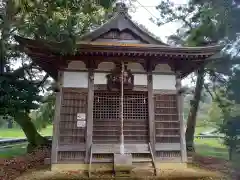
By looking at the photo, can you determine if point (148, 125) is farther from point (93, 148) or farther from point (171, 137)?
point (93, 148)

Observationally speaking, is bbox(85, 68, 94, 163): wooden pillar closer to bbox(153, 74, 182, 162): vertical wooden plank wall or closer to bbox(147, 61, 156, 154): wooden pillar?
bbox(147, 61, 156, 154): wooden pillar

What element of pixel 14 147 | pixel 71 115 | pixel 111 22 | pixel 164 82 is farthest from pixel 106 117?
pixel 14 147

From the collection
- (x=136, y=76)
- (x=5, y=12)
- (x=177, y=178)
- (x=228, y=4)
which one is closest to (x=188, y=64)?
(x=136, y=76)

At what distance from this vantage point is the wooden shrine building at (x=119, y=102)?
10.2 meters

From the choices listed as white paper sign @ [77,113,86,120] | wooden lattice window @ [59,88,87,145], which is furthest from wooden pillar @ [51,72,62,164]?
white paper sign @ [77,113,86,120]

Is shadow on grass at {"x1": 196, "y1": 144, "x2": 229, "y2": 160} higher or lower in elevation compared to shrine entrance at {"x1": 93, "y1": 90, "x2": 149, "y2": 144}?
lower

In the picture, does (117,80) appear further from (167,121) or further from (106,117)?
(167,121)

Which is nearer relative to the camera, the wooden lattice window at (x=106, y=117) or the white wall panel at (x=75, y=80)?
the wooden lattice window at (x=106, y=117)

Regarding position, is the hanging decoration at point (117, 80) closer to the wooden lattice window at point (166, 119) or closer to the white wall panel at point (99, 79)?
the white wall panel at point (99, 79)

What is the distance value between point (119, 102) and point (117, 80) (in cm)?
95

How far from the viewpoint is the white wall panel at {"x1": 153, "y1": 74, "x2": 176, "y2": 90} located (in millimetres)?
11055

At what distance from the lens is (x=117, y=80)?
10562mm

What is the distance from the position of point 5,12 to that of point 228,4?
8329mm

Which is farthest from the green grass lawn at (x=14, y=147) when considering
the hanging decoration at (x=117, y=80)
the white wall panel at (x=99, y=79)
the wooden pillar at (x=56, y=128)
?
the hanging decoration at (x=117, y=80)
